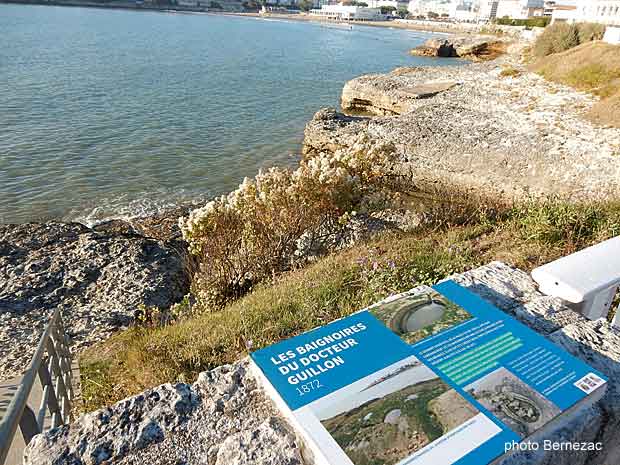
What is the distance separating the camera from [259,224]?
261 inches

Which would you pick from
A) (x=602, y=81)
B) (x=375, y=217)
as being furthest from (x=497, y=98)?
(x=375, y=217)

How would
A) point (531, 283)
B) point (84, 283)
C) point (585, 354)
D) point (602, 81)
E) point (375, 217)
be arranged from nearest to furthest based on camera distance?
1. point (585, 354)
2. point (531, 283)
3. point (84, 283)
4. point (375, 217)
5. point (602, 81)

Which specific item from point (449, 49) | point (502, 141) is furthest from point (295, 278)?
point (449, 49)

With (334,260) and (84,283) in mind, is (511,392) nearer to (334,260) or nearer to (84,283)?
(334,260)

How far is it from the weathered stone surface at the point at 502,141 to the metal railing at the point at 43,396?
20.9 ft

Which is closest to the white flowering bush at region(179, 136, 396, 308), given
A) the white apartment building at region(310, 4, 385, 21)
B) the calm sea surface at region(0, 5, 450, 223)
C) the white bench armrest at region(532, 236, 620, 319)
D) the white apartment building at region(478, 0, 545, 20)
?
the white bench armrest at region(532, 236, 620, 319)

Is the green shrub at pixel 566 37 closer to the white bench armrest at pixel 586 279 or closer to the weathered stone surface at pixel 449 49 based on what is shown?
the weathered stone surface at pixel 449 49

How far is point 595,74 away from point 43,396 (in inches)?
861

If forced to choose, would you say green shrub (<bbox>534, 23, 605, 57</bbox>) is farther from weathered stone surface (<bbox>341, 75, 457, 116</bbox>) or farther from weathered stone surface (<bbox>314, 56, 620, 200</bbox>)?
weathered stone surface (<bbox>314, 56, 620, 200</bbox>)

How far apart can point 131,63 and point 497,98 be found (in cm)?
2723

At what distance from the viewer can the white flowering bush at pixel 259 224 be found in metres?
6.44

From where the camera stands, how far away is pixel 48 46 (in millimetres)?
38938

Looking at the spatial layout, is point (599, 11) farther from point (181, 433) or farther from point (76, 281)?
point (181, 433)
